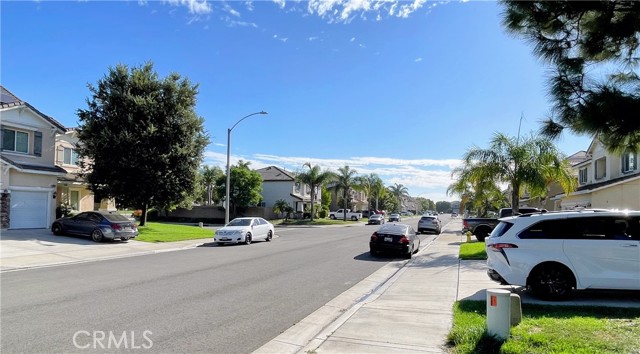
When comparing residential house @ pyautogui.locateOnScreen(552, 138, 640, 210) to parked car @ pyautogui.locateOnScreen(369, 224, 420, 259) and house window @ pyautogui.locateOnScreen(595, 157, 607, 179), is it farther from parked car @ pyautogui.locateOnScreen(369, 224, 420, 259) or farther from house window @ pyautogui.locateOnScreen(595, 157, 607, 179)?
parked car @ pyautogui.locateOnScreen(369, 224, 420, 259)

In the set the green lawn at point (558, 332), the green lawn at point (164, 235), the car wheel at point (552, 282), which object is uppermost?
the car wheel at point (552, 282)

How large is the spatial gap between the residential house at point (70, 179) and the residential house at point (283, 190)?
3218cm

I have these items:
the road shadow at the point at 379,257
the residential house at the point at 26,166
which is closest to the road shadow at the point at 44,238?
the residential house at the point at 26,166

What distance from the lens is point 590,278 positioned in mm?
8172

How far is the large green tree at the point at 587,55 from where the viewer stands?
566 centimetres

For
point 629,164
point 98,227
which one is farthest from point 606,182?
point 98,227

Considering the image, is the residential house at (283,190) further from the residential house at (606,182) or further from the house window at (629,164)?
the house window at (629,164)

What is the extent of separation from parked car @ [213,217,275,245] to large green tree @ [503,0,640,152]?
17649 mm

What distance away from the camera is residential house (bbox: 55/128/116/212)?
2899 cm

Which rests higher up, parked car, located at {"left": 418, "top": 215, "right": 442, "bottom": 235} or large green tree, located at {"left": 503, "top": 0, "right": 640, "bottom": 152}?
large green tree, located at {"left": 503, "top": 0, "right": 640, "bottom": 152}

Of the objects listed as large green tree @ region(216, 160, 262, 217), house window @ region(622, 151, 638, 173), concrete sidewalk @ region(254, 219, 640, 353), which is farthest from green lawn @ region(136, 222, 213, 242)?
house window @ region(622, 151, 638, 173)

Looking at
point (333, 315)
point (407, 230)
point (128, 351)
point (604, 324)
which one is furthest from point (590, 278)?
point (407, 230)

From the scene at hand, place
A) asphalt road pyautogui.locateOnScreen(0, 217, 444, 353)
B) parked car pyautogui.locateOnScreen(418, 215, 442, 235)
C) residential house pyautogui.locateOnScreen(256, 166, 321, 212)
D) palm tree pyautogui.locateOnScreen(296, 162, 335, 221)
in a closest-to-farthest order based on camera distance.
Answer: asphalt road pyautogui.locateOnScreen(0, 217, 444, 353) < parked car pyautogui.locateOnScreen(418, 215, 442, 235) < palm tree pyautogui.locateOnScreen(296, 162, 335, 221) < residential house pyautogui.locateOnScreen(256, 166, 321, 212)

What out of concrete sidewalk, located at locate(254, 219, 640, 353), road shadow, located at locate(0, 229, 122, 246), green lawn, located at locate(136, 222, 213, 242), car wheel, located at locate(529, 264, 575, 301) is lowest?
green lawn, located at locate(136, 222, 213, 242)
